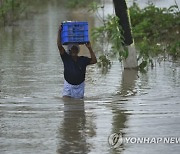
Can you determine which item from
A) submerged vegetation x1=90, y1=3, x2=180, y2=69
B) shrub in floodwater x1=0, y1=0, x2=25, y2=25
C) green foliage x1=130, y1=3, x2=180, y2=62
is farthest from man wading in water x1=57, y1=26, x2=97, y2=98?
shrub in floodwater x1=0, y1=0, x2=25, y2=25

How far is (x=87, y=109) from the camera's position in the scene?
10.0 m

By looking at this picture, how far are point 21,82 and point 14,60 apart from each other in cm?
412

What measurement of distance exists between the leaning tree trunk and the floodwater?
1.16 feet

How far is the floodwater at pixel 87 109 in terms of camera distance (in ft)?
24.9

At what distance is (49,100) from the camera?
430 inches

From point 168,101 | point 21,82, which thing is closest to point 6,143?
point 168,101

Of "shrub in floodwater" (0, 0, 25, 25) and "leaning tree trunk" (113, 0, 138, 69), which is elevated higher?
"shrub in floodwater" (0, 0, 25, 25)

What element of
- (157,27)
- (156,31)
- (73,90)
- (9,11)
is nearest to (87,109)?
(73,90)

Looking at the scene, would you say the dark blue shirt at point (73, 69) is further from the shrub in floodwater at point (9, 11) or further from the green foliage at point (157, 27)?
the shrub in floodwater at point (9, 11)

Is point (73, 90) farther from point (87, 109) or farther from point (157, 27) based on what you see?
point (157, 27)

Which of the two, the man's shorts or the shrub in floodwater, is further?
the shrub in floodwater

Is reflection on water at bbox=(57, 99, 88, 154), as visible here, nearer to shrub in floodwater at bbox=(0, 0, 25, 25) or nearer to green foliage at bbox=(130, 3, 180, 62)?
green foliage at bbox=(130, 3, 180, 62)

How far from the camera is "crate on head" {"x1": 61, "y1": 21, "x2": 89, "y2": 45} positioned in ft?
35.5

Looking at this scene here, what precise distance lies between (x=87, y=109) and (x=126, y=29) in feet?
17.5
